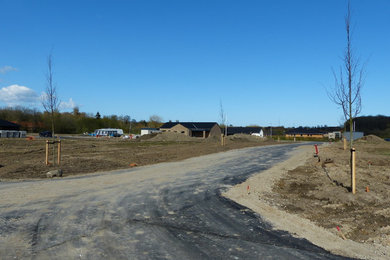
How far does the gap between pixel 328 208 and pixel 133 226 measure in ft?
15.6

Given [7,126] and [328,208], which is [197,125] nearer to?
[7,126]

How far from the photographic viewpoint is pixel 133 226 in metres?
5.73

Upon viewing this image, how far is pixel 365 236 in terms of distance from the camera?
5.39 m

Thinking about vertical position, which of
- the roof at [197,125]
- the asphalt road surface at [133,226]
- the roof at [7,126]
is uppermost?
the roof at [197,125]

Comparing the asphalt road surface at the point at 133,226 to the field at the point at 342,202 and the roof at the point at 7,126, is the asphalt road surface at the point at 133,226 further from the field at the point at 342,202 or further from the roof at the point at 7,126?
the roof at the point at 7,126

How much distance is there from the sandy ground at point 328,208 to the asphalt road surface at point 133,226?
1.47ft

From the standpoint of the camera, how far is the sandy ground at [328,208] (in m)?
5.11

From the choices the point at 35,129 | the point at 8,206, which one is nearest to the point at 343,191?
the point at 8,206

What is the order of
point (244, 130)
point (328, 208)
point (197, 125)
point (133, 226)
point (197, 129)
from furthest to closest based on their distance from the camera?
point (244, 130) → point (197, 125) → point (197, 129) → point (328, 208) → point (133, 226)

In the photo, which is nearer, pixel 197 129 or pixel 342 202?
pixel 342 202

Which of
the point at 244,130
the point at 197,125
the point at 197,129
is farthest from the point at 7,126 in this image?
the point at 244,130

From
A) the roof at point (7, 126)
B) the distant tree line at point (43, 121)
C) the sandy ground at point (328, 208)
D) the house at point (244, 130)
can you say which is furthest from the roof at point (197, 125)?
the sandy ground at point (328, 208)

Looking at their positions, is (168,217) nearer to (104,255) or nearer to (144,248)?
(144,248)

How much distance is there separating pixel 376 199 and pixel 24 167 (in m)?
14.2
